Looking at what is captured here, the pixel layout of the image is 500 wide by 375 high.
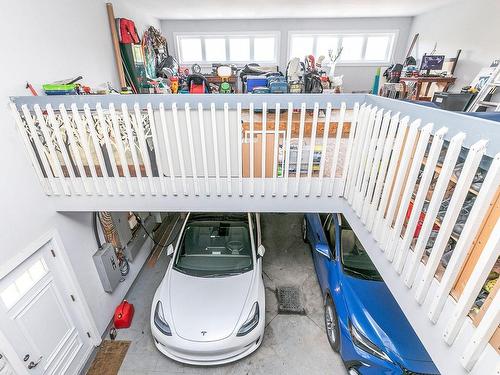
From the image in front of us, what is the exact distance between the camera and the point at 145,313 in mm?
3648

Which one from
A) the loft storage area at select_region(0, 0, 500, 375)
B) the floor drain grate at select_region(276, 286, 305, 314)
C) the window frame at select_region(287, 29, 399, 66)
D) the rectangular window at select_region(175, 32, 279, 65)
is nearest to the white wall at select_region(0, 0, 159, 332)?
the loft storage area at select_region(0, 0, 500, 375)

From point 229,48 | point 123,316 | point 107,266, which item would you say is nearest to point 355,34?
point 229,48

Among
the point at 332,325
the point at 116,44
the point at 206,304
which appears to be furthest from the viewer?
the point at 116,44

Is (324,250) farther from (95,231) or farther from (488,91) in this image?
(488,91)

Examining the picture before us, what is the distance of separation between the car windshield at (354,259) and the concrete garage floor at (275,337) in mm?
1075

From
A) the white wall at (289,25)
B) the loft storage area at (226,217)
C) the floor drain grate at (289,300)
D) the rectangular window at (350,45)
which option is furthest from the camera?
the rectangular window at (350,45)

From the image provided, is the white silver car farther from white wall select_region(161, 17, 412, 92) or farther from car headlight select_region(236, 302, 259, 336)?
white wall select_region(161, 17, 412, 92)

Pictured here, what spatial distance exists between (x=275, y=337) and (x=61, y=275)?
2.59m

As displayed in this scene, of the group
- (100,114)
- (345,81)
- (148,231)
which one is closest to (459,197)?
(100,114)

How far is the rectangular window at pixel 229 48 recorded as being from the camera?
827cm

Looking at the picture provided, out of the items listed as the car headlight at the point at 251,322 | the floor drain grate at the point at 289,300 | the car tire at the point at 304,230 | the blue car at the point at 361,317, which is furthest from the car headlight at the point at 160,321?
the car tire at the point at 304,230

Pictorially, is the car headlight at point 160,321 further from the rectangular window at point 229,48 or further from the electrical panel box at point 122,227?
the rectangular window at point 229,48

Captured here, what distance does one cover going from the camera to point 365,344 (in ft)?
7.95

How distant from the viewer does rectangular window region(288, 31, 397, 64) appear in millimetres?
8203
